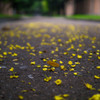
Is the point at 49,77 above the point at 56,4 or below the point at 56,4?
below

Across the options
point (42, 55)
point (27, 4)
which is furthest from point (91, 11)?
point (42, 55)

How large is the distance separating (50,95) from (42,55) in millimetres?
2011

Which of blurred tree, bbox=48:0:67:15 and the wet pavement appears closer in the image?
the wet pavement

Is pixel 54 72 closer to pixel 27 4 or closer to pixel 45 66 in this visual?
pixel 45 66

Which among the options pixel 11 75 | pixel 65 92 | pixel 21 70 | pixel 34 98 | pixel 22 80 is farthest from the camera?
pixel 21 70

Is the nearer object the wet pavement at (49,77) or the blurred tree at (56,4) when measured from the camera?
the wet pavement at (49,77)

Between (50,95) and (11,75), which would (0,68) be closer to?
(11,75)

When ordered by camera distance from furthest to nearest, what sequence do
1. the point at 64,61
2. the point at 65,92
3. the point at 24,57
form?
the point at 24,57, the point at 64,61, the point at 65,92

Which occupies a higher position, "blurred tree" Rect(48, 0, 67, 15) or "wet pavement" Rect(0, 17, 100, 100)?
"blurred tree" Rect(48, 0, 67, 15)

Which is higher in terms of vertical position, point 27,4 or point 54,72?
point 27,4

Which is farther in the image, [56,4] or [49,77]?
[56,4]

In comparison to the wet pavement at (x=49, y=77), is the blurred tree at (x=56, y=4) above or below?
above

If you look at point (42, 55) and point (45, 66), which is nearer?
point (45, 66)

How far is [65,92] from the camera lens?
2254mm
